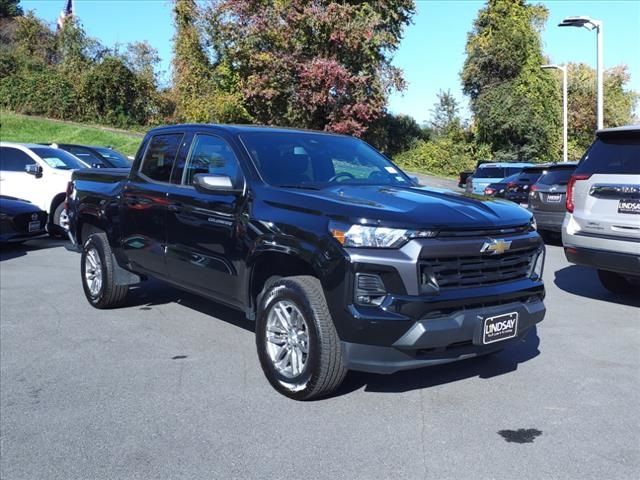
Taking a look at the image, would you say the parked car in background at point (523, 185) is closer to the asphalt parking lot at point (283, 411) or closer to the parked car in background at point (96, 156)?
the asphalt parking lot at point (283, 411)

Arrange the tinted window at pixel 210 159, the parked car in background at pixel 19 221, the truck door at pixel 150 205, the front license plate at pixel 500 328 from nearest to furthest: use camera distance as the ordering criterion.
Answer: the front license plate at pixel 500 328 → the tinted window at pixel 210 159 → the truck door at pixel 150 205 → the parked car in background at pixel 19 221

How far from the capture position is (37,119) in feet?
110

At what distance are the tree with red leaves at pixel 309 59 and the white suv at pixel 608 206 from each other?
22301mm

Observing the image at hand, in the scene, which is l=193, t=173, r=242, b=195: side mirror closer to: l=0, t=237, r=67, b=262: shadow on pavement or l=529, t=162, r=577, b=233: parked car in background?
l=0, t=237, r=67, b=262: shadow on pavement

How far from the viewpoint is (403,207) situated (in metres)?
4.21

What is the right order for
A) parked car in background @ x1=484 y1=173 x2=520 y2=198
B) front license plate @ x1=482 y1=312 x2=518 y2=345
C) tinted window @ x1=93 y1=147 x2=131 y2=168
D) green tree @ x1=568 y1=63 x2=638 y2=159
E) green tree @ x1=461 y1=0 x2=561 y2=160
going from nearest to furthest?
front license plate @ x1=482 y1=312 x2=518 y2=345 < tinted window @ x1=93 y1=147 x2=131 y2=168 < parked car in background @ x1=484 y1=173 x2=520 y2=198 < green tree @ x1=461 y1=0 x2=561 y2=160 < green tree @ x1=568 y1=63 x2=638 y2=159

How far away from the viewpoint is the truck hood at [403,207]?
159 inches

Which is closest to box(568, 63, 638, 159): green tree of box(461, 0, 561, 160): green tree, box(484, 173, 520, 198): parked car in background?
box(461, 0, 561, 160): green tree

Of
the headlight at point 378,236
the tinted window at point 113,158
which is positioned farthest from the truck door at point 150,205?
the tinted window at point 113,158

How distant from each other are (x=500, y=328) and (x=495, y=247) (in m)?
0.53

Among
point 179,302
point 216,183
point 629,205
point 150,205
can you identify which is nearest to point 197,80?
point 179,302

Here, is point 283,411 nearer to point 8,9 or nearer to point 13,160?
point 13,160

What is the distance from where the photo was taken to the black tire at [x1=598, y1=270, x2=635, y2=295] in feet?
25.4

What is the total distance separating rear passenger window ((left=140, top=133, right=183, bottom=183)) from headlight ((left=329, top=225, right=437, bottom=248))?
2487 millimetres
